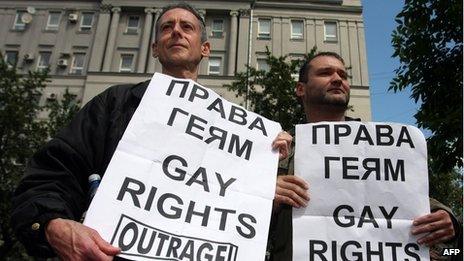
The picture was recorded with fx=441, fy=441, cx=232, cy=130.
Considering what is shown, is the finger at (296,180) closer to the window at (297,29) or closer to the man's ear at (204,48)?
the man's ear at (204,48)

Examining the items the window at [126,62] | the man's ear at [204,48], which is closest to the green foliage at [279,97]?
the man's ear at [204,48]

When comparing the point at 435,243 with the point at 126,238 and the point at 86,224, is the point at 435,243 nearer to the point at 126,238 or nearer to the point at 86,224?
the point at 126,238

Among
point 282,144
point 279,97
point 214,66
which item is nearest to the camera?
point 282,144

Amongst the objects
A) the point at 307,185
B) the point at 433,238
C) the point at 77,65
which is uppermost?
the point at 77,65

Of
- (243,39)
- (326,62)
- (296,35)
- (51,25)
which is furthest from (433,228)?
(51,25)

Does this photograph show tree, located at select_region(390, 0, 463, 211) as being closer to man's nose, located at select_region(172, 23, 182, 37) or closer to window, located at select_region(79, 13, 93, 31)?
man's nose, located at select_region(172, 23, 182, 37)

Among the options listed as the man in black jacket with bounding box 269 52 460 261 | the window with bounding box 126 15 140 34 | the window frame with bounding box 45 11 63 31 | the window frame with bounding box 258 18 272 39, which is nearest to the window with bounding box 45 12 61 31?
the window frame with bounding box 45 11 63 31

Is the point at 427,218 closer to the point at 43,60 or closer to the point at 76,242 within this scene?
the point at 76,242

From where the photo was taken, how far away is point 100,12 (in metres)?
32.3

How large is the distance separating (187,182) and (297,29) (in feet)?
103

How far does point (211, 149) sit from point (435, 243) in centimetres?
114

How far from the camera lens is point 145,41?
3125cm

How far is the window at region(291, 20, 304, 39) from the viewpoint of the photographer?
103 ft

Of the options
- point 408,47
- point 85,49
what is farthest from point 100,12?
point 408,47
